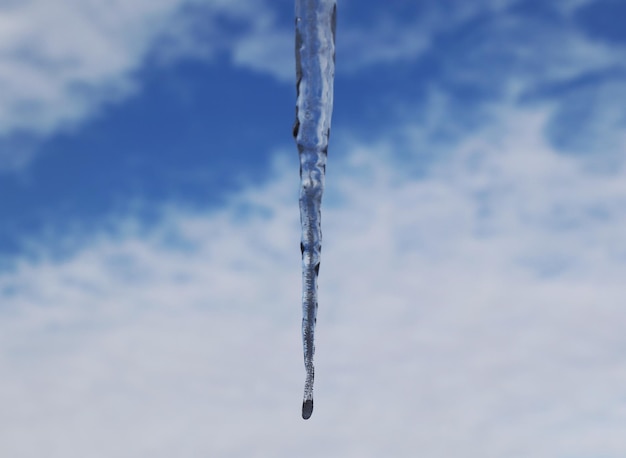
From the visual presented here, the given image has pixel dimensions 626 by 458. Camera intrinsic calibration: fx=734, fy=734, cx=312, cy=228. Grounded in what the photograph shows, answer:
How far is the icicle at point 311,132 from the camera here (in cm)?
741

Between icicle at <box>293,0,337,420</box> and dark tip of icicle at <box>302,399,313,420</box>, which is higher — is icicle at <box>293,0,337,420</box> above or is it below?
above

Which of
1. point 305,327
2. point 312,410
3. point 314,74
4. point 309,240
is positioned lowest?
point 312,410

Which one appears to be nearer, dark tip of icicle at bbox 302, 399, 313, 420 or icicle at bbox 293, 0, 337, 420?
icicle at bbox 293, 0, 337, 420

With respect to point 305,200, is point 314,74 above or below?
above

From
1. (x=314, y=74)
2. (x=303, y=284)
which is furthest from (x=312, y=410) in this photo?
(x=314, y=74)

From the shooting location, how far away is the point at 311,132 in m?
7.41

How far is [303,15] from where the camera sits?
764 centimetres

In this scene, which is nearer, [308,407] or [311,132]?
[311,132]

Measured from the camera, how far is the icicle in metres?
7.41

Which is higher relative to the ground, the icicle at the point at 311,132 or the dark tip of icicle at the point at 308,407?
the icicle at the point at 311,132

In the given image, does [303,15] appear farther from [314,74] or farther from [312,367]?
[312,367]

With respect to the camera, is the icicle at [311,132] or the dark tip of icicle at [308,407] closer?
the icicle at [311,132]

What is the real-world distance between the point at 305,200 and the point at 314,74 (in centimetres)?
129

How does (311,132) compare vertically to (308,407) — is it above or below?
above
